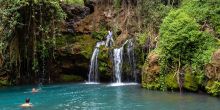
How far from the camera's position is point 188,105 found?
18.5m

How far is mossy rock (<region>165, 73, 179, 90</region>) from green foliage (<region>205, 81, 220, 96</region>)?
208 cm

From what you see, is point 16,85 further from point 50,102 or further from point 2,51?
point 50,102

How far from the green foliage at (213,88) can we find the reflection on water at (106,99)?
389mm

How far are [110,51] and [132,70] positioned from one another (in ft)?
6.93

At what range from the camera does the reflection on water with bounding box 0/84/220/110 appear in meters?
18.8

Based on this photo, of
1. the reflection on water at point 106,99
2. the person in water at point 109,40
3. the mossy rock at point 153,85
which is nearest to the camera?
the reflection on water at point 106,99

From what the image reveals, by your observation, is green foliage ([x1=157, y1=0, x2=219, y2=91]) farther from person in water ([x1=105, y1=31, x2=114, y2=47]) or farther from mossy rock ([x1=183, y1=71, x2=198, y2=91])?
person in water ([x1=105, y1=31, x2=114, y2=47])

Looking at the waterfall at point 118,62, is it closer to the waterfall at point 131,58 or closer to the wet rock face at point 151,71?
the waterfall at point 131,58

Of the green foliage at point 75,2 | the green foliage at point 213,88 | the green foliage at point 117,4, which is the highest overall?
the green foliage at point 75,2

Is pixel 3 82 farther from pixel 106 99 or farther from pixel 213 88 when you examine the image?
pixel 213 88

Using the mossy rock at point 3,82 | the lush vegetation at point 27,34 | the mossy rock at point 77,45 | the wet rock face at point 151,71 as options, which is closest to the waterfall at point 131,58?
the mossy rock at point 77,45

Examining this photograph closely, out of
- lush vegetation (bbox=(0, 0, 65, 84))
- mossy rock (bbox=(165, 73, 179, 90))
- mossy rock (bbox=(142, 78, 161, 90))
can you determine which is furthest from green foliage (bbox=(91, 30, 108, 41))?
mossy rock (bbox=(165, 73, 179, 90))

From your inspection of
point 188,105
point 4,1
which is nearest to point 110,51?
point 4,1

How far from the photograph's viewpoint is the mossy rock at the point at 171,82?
22812 millimetres
